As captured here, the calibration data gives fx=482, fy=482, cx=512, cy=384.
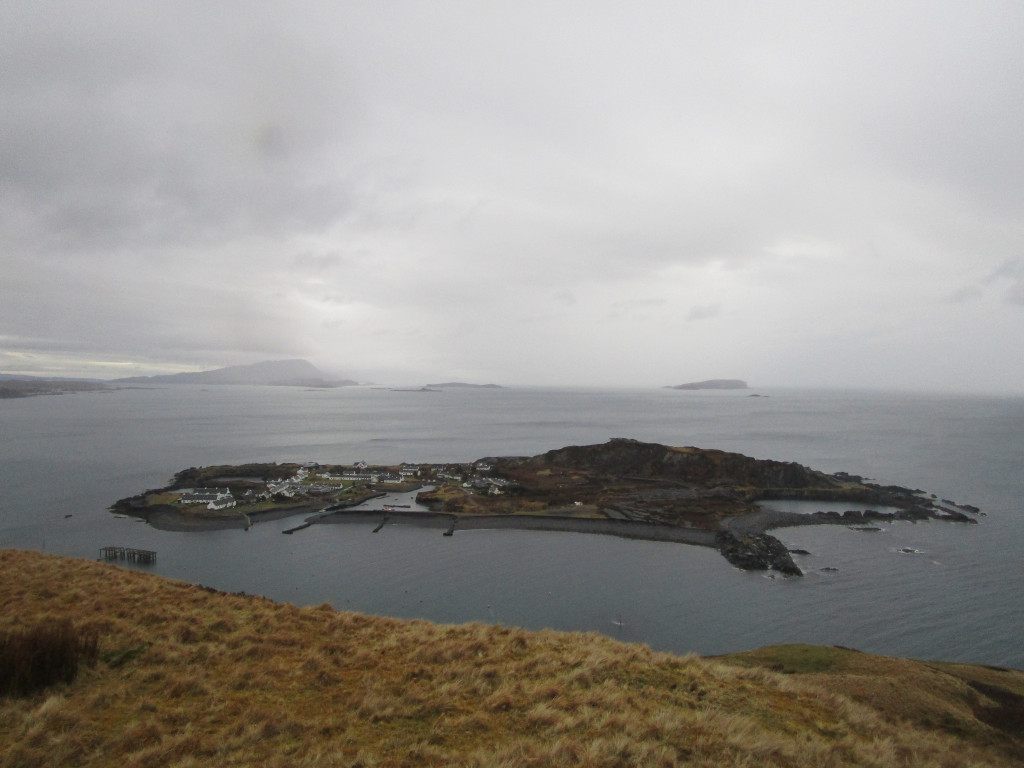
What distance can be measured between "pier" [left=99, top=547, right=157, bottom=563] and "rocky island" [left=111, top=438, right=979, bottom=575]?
683 centimetres

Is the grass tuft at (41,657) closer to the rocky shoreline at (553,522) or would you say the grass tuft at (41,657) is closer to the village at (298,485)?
the rocky shoreline at (553,522)

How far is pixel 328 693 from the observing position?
8.72 meters

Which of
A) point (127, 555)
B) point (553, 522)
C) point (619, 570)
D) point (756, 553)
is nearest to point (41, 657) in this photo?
point (619, 570)

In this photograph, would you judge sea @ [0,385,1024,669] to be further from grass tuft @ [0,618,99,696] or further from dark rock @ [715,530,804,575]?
grass tuft @ [0,618,99,696]

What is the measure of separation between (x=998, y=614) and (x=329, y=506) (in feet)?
171

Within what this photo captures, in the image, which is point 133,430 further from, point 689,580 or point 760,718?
point 760,718

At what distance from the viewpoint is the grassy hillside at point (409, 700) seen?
6715 millimetres

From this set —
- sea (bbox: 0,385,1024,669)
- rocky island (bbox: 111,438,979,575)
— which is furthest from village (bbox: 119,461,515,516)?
sea (bbox: 0,385,1024,669)

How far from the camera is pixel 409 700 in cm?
831

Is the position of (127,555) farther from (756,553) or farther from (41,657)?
(756,553)

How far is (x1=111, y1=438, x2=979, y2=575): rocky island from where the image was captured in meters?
45.2

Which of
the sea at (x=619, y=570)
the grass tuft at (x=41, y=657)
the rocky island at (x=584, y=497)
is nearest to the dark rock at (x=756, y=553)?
the rocky island at (x=584, y=497)

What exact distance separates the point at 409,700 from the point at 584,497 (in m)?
48.3

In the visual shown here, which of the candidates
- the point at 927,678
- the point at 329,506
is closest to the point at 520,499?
the point at 329,506
